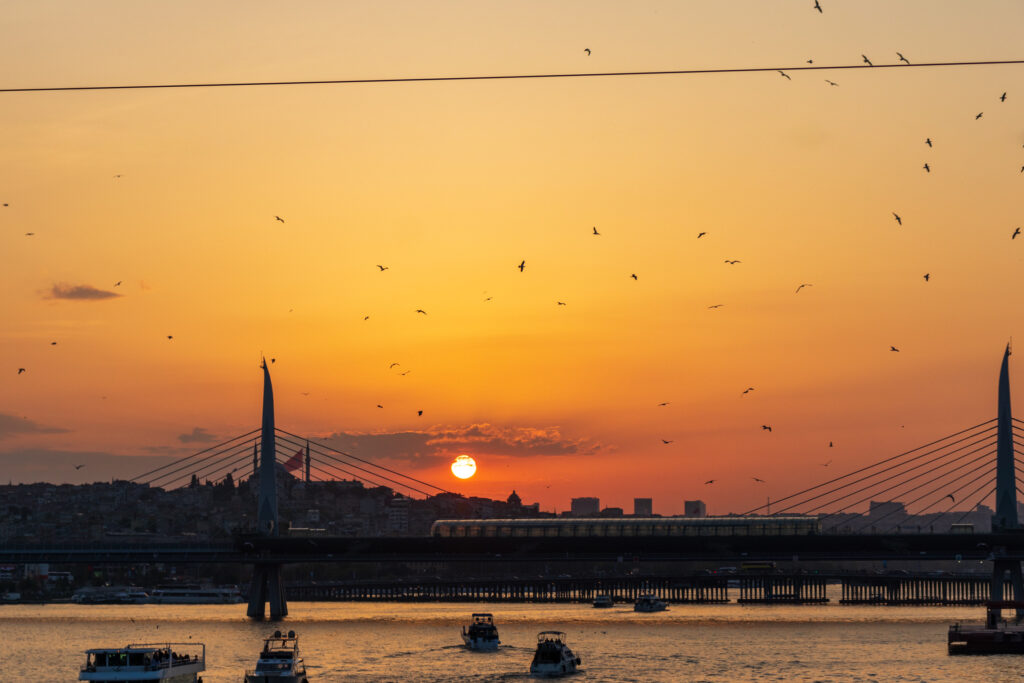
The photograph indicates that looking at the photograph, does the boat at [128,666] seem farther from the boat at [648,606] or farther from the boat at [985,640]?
the boat at [648,606]

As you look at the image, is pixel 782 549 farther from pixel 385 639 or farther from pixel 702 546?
pixel 385 639

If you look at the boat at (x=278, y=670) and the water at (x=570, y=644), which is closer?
the boat at (x=278, y=670)

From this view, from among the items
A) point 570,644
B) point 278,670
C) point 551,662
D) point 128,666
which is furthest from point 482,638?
point 128,666

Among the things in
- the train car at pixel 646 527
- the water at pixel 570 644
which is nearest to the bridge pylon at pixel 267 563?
the water at pixel 570 644

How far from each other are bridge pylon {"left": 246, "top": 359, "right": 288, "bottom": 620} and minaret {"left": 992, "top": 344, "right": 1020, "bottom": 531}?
236 ft

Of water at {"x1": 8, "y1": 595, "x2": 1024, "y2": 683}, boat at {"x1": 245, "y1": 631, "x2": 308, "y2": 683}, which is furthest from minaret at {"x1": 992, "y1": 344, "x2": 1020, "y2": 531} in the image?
boat at {"x1": 245, "y1": 631, "x2": 308, "y2": 683}

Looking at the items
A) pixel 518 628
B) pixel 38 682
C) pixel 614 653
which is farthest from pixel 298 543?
pixel 38 682

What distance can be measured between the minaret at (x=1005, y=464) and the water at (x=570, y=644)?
12.0 m

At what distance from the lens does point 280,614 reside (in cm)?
14838

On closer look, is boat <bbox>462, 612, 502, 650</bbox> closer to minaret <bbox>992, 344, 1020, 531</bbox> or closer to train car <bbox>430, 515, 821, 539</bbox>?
train car <bbox>430, 515, 821, 539</bbox>

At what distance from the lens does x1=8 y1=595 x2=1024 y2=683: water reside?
9031 cm

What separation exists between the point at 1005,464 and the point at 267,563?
75.5 meters

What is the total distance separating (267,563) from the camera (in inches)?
5787

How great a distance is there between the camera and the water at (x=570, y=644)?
9031cm
